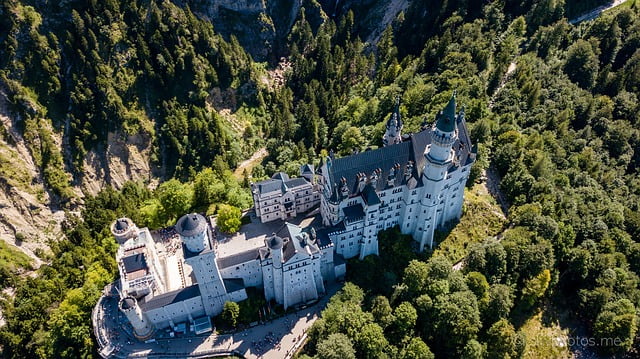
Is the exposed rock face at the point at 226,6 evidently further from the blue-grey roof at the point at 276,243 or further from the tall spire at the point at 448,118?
the tall spire at the point at 448,118

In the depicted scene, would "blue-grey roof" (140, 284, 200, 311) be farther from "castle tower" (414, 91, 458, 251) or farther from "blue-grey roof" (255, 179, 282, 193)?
"castle tower" (414, 91, 458, 251)

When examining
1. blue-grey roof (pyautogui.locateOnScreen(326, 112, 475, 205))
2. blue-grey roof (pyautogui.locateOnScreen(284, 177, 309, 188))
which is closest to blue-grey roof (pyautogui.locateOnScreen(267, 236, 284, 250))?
blue-grey roof (pyautogui.locateOnScreen(326, 112, 475, 205))

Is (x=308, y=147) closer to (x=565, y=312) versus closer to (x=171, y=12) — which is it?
(x=171, y=12)

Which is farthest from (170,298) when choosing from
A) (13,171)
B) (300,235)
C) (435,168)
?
(13,171)

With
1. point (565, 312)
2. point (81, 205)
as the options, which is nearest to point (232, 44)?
point (81, 205)

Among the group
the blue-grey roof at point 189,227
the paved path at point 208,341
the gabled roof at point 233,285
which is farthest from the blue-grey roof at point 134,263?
the gabled roof at point 233,285

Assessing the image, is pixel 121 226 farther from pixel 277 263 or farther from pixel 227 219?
pixel 277 263
